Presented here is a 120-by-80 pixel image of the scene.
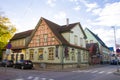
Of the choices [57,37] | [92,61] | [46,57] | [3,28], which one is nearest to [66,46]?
[57,37]

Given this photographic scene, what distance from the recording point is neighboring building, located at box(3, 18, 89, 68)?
30.4m

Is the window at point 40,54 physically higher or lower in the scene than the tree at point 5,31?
lower

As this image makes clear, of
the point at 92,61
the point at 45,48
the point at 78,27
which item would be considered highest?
the point at 78,27

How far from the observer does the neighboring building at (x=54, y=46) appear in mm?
30436

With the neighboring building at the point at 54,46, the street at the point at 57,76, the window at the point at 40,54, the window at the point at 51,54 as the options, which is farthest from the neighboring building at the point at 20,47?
the street at the point at 57,76

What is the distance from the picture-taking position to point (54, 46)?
3111cm

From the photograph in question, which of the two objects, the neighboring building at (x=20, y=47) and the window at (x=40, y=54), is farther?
the neighboring building at (x=20, y=47)

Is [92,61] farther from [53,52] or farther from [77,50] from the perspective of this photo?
[53,52]

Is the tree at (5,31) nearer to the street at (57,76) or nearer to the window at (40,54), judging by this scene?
the window at (40,54)

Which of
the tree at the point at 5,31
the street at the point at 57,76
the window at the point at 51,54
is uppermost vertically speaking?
the tree at the point at 5,31

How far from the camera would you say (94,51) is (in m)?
52.2

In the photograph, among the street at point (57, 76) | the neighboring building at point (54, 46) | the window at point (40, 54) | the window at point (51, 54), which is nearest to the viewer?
the street at point (57, 76)

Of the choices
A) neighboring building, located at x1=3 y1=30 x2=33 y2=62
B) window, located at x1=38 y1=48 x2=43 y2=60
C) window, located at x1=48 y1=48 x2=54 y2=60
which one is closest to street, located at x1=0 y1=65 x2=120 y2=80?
window, located at x1=48 y1=48 x2=54 y2=60

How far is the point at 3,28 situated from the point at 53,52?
1663cm
